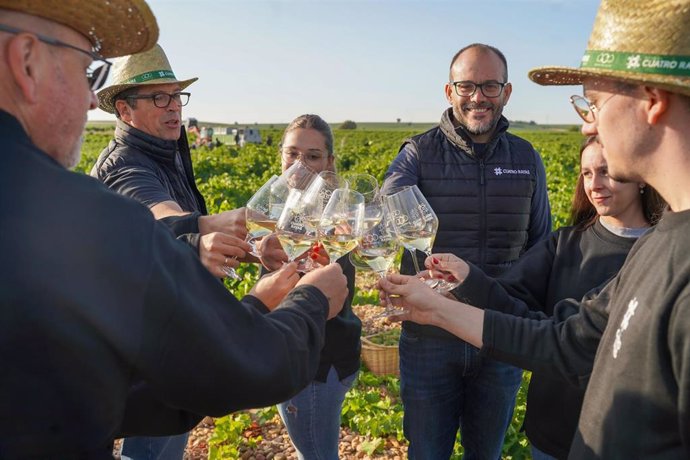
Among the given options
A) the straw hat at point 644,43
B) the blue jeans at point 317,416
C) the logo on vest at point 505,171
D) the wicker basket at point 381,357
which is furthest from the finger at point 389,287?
the wicker basket at point 381,357

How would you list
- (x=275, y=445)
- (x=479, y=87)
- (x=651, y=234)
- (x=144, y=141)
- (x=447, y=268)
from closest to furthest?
(x=651, y=234)
(x=447, y=268)
(x=144, y=141)
(x=479, y=87)
(x=275, y=445)

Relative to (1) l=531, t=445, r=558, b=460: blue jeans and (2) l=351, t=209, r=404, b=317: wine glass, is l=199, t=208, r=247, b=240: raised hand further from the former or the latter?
(1) l=531, t=445, r=558, b=460: blue jeans

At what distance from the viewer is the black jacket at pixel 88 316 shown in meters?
1.20

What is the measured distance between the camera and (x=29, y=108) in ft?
4.48

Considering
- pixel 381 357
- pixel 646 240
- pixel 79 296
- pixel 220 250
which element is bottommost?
pixel 381 357

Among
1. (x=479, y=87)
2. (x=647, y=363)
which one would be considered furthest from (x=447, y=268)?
(x=479, y=87)

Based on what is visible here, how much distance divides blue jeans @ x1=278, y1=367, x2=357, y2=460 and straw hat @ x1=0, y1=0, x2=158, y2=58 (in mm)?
1880

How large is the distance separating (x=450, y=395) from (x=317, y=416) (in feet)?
3.37

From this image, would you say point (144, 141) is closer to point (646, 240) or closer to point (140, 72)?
point (140, 72)

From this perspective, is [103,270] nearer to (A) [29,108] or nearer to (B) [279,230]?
(A) [29,108]

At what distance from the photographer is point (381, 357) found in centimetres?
593

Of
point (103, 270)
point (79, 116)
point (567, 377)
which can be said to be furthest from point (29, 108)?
point (567, 377)

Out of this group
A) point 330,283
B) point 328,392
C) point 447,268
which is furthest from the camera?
point 328,392

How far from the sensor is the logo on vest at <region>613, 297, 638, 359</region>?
1.54 meters
